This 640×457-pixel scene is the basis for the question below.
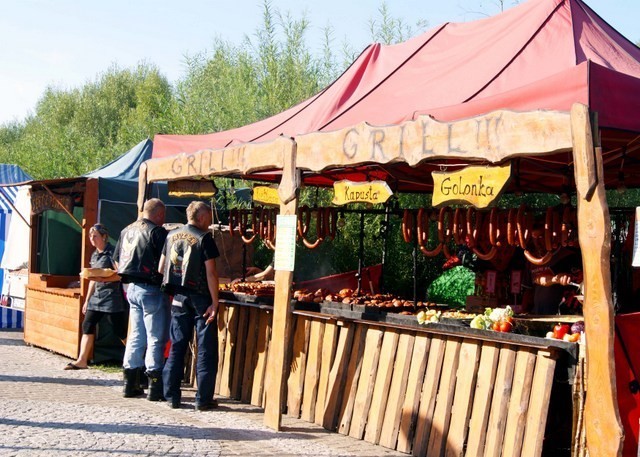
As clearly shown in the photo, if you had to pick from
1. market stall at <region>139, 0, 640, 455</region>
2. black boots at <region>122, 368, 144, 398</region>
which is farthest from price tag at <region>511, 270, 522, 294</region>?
black boots at <region>122, 368, 144, 398</region>

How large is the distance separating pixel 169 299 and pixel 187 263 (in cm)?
113

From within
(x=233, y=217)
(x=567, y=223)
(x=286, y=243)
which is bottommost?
(x=233, y=217)

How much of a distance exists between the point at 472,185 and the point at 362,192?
1588mm

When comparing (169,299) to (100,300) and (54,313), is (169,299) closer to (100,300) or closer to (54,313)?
(100,300)

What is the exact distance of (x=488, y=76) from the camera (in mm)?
7078

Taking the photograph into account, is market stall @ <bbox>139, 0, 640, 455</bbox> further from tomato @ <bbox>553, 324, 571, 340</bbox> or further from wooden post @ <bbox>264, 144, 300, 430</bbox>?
tomato @ <bbox>553, 324, 571, 340</bbox>

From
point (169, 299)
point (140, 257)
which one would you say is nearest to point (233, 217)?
point (169, 299)

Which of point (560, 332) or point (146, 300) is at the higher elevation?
point (560, 332)

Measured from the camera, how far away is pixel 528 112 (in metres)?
5.42

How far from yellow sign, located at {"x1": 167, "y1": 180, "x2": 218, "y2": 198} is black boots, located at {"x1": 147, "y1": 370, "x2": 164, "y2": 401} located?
7.47 ft

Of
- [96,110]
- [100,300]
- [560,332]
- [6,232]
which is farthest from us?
[96,110]

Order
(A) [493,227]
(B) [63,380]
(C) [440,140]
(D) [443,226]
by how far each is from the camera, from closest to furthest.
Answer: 1. (C) [440,140]
2. (A) [493,227]
3. (D) [443,226]
4. (B) [63,380]

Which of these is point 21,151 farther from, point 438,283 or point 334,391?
point 334,391

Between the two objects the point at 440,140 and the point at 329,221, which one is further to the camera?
the point at 329,221
